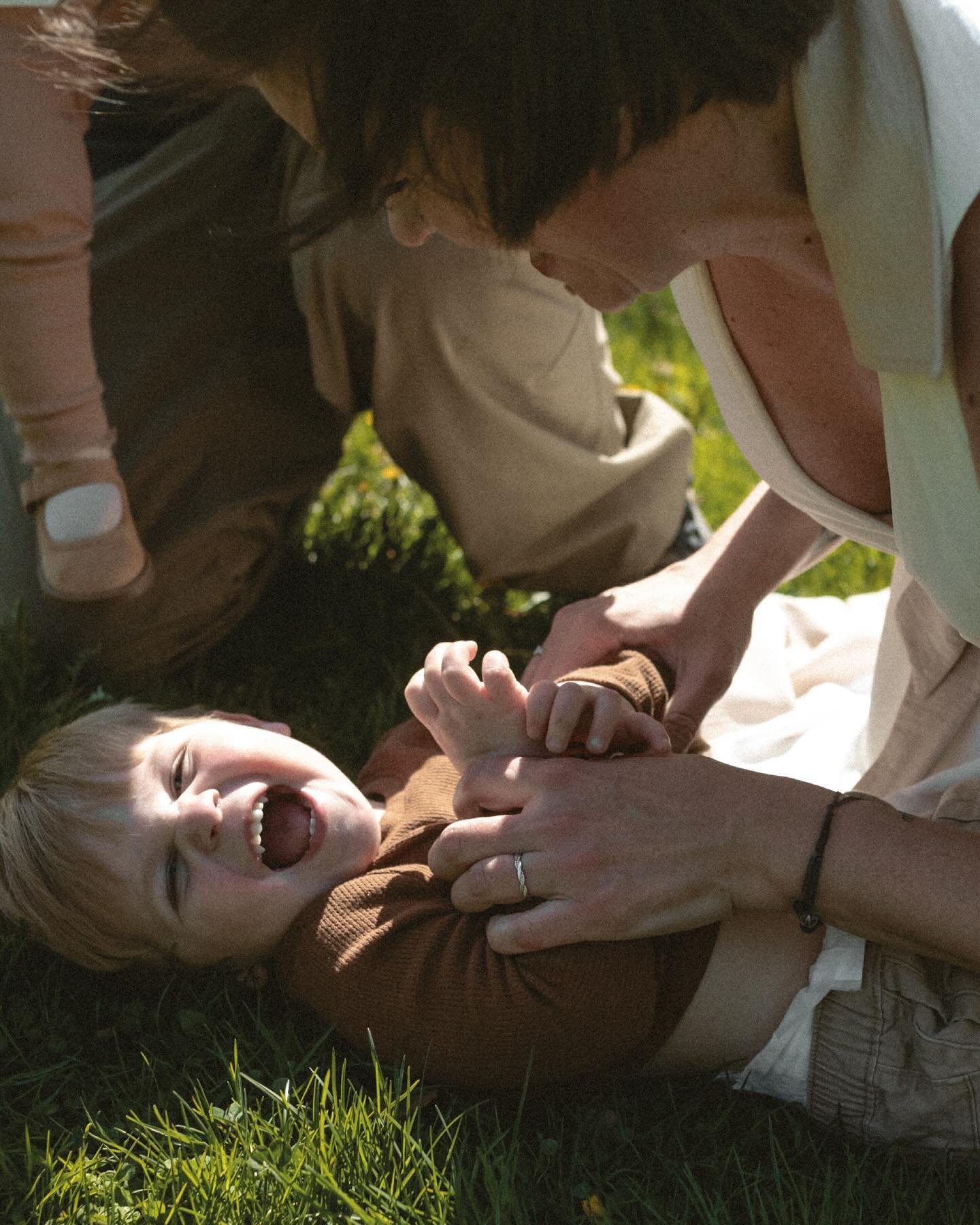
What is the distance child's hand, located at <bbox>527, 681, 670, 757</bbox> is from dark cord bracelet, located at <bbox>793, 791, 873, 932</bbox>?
290 millimetres

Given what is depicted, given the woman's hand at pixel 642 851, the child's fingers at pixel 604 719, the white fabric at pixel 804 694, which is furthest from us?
the white fabric at pixel 804 694

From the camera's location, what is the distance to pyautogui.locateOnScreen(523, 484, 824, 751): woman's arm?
2396mm

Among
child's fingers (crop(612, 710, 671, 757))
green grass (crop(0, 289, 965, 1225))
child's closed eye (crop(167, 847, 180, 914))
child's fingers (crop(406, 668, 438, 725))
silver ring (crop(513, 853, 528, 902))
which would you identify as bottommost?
green grass (crop(0, 289, 965, 1225))

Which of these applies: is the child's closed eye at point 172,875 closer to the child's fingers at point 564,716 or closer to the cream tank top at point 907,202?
the child's fingers at point 564,716

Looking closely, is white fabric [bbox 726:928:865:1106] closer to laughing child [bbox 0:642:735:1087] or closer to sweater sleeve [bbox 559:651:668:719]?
laughing child [bbox 0:642:735:1087]

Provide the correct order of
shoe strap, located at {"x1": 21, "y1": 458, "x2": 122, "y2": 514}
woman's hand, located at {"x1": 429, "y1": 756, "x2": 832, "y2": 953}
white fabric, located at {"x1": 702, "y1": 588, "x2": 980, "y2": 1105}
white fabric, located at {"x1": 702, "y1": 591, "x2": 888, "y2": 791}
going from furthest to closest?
1. shoe strap, located at {"x1": 21, "y1": 458, "x2": 122, "y2": 514}
2. white fabric, located at {"x1": 702, "y1": 591, "x2": 888, "y2": 791}
3. white fabric, located at {"x1": 702, "y1": 588, "x2": 980, "y2": 1105}
4. woman's hand, located at {"x1": 429, "y1": 756, "x2": 832, "y2": 953}

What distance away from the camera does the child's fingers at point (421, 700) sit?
2207mm

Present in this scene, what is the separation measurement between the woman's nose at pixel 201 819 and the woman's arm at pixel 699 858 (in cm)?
37

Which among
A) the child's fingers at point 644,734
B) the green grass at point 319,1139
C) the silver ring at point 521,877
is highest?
the child's fingers at point 644,734

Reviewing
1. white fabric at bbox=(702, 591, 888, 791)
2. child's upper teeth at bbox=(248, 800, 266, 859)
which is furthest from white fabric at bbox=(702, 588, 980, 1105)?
child's upper teeth at bbox=(248, 800, 266, 859)

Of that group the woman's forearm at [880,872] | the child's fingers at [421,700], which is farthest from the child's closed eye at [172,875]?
the woman's forearm at [880,872]

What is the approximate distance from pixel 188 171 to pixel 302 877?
6.11ft

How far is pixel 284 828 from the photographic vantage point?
2.28 meters

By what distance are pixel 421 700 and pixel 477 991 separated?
488 mm
